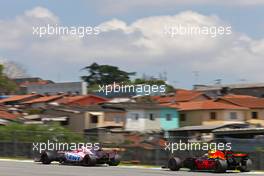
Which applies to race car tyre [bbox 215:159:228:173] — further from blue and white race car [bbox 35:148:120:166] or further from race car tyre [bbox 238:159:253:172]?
blue and white race car [bbox 35:148:120:166]

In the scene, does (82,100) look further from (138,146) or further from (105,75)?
(138,146)

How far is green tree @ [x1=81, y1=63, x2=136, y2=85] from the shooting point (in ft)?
346

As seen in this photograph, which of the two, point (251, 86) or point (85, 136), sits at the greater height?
point (251, 86)

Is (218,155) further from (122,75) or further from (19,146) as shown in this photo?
(122,75)

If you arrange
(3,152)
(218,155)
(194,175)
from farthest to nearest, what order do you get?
(3,152), (218,155), (194,175)

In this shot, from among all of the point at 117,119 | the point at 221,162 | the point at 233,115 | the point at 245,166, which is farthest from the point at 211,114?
the point at 221,162

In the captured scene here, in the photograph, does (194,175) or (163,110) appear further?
(163,110)

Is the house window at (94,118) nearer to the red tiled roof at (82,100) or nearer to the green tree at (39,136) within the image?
the red tiled roof at (82,100)

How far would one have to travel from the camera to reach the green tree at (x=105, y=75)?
4146 inches

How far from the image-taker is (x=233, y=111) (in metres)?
72.9

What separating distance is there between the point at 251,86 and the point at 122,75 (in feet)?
67.7

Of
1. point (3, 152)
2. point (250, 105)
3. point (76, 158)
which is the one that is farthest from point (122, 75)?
point (76, 158)

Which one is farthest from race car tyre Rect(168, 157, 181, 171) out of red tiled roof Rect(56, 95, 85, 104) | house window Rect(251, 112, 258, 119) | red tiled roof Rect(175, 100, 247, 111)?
red tiled roof Rect(56, 95, 85, 104)

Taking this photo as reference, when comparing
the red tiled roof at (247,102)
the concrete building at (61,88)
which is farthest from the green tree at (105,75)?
the red tiled roof at (247,102)
